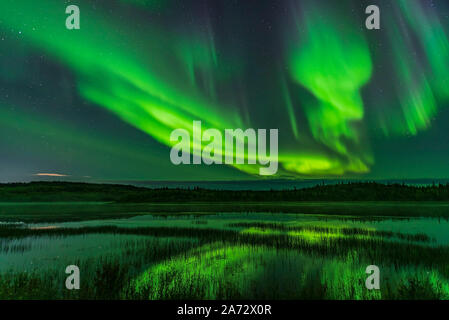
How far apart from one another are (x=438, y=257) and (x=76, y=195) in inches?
5327

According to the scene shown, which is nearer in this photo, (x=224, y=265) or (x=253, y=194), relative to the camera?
(x=224, y=265)

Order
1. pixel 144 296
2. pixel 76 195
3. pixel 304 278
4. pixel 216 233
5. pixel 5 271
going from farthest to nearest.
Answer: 1. pixel 76 195
2. pixel 216 233
3. pixel 5 271
4. pixel 304 278
5. pixel 144 296

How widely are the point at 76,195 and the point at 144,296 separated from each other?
132644mm

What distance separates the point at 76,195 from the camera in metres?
126

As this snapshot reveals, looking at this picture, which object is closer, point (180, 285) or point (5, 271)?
point (180, 285)

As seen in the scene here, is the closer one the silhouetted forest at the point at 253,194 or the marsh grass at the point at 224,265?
the marsh grass at the point at 224,265

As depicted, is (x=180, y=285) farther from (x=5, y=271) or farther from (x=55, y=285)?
(x=5, y=271)

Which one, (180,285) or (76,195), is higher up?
(76,195)

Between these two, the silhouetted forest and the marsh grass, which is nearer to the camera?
the marsh grass
